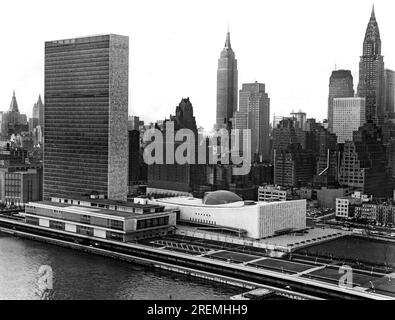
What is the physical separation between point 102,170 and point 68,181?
5.77 feet

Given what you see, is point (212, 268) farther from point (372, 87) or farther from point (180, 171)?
point (372, 87)

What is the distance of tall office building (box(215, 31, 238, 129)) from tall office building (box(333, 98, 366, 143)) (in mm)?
5437

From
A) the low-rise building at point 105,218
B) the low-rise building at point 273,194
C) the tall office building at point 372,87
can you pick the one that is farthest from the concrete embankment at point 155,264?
the tall office building at point 372,87

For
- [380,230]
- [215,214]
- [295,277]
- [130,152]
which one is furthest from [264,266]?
[130,152]

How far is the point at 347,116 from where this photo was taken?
94.4 feet

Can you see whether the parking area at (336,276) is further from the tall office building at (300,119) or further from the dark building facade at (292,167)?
the tall office building at (300,119)

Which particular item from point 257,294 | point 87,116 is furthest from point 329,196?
point 257,294

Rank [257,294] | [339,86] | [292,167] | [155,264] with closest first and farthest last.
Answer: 1. [257,294]
2. [155,264]
3. [292,167]
4. [339,86]

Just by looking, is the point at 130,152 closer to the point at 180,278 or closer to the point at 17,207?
the point at 17,207

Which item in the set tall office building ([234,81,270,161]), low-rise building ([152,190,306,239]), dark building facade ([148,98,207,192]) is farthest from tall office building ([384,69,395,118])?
low-rise building ([152,190,306,239])

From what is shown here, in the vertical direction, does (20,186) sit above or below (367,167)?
below

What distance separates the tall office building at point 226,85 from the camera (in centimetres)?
2759

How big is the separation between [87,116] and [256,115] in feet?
Answer: 40.8
